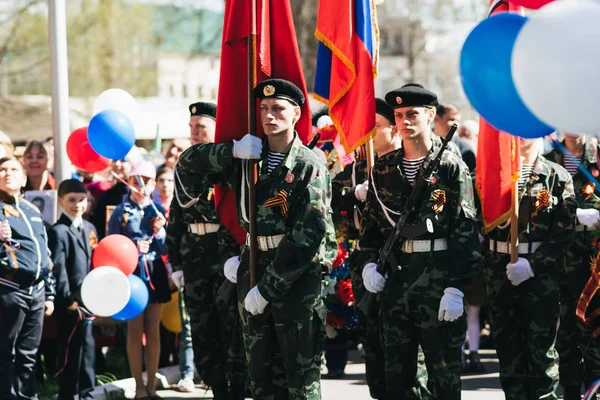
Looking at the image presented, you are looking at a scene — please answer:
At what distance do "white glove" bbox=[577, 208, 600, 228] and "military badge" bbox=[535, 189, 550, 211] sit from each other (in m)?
0.84

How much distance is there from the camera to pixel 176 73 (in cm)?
4016

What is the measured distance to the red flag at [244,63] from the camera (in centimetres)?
682

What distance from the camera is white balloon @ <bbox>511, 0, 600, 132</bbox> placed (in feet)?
14.4

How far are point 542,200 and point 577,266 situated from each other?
1.41 meters

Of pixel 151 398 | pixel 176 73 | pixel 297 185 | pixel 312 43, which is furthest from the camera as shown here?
pixel 176 73

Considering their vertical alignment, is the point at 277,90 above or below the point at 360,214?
above

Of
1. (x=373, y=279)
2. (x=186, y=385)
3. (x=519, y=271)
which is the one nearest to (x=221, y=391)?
(x=186, y=385)

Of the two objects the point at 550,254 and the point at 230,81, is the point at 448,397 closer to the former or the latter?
the point at 550,254

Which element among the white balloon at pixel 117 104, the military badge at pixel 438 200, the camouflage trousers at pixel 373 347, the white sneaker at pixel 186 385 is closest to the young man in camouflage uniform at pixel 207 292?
the white balloon at pixel 117 104

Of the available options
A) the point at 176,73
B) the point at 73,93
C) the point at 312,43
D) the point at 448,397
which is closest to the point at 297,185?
the point at 448,397

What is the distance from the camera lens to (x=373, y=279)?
6.86m

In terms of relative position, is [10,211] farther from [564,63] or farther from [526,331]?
[564,63]

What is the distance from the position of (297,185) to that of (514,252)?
5.96 feet

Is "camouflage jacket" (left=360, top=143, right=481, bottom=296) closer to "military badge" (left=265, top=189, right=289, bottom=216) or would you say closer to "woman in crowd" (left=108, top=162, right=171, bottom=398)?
"military badge" (left=265, top=189, right=289, bottom=216)
